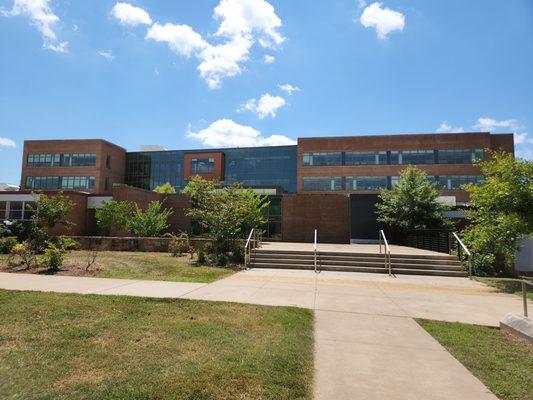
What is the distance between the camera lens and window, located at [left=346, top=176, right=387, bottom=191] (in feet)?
174

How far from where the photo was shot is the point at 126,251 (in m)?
Result: 18.2

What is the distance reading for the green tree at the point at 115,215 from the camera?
65.8 feet

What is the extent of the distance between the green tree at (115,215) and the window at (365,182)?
1567 inches

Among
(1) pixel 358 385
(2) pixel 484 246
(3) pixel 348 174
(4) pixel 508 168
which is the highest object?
(3) pixel 348 174

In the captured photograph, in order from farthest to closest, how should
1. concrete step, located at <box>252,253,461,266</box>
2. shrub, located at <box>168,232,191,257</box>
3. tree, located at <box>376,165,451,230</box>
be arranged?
tree, located at <box>376,165,451,230</box> → shrub, located at <box>168,232,191,257</box> → concrete step, located at <box>252,253,461,266</box>

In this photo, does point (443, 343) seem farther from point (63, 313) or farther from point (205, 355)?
point (63, 313)

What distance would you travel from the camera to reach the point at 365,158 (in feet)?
177

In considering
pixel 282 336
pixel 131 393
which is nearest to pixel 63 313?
pixel 131 393

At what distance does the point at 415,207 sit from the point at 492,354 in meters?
18.4

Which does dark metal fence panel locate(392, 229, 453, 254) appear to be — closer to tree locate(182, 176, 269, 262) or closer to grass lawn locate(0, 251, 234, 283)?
tree locate(182, 176, 269, 262)

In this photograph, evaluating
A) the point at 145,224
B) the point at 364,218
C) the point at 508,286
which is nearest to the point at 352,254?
the point at 508,286

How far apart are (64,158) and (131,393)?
231ft

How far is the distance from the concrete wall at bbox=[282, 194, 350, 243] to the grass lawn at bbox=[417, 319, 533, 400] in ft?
52.3

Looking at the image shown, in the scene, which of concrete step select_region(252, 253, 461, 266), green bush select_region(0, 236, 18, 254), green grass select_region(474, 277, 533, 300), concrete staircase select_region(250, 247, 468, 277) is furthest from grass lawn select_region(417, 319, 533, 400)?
green bush select_region(0, 236, 18, 254)
